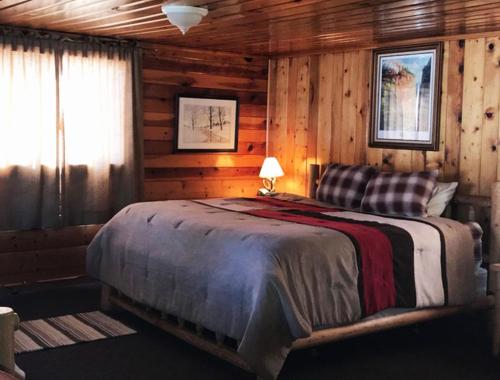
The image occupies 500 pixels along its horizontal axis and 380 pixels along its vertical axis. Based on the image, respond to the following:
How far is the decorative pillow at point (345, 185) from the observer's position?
549cm

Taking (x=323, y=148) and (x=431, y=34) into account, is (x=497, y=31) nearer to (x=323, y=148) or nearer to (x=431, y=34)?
(x=431, y=34)

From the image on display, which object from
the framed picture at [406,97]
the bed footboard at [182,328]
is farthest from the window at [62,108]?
the framed picture at [406,97]

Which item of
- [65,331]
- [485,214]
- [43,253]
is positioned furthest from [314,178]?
[65,331]

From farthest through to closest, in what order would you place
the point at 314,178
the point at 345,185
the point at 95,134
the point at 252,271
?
the point at 314,178 < the point at 95,134 < the point at 345,185 < the point at 252,271

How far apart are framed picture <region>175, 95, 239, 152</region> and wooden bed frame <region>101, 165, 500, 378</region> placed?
1813 mm

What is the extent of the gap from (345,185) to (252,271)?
209 centimetres

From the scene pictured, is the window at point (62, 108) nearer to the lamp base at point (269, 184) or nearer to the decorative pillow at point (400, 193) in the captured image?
the lamp base at point (269, 184)

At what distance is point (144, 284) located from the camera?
4516mm

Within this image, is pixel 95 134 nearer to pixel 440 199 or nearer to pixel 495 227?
pixel 440 199

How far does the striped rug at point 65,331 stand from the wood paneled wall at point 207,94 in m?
1.61

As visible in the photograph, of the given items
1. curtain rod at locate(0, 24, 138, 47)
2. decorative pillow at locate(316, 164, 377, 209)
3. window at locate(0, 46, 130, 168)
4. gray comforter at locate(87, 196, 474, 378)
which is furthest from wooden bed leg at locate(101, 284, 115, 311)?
curtain rod at locate(0, 24, 138, 47)

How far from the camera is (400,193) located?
506cm

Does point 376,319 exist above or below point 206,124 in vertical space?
below

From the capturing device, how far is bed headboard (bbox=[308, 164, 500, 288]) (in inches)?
185
